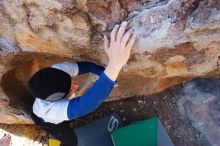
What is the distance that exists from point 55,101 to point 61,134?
1.21ft

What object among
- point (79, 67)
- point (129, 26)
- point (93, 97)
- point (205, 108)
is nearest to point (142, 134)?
point (205, 108)

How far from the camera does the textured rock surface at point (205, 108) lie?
2023 millimetres

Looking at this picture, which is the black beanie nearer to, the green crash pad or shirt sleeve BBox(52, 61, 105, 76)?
shirt sleeve BBox(52, 61, 105, 76)

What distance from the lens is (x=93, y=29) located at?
4.61 ft

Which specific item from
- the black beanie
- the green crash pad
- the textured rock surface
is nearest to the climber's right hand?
the black beanie

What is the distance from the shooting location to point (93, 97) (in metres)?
1.35

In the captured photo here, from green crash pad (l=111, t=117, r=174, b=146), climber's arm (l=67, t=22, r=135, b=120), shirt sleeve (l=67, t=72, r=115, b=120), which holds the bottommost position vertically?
green crash pad (l=111, t=117, r=174, b=146)

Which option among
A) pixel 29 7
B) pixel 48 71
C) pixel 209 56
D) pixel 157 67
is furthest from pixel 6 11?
pixel 209 56

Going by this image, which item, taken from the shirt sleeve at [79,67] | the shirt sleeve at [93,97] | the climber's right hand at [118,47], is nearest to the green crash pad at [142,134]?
the shirt sleeve at [79,67]

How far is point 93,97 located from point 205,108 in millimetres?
893

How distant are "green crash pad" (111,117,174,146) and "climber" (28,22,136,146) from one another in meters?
0.35

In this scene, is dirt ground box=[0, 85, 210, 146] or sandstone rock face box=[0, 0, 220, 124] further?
dirt ground box=[0, 85, 210, 146]

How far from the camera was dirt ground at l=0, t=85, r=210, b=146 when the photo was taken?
2049mm

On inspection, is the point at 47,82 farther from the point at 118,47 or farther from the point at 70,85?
the point at 118,47
